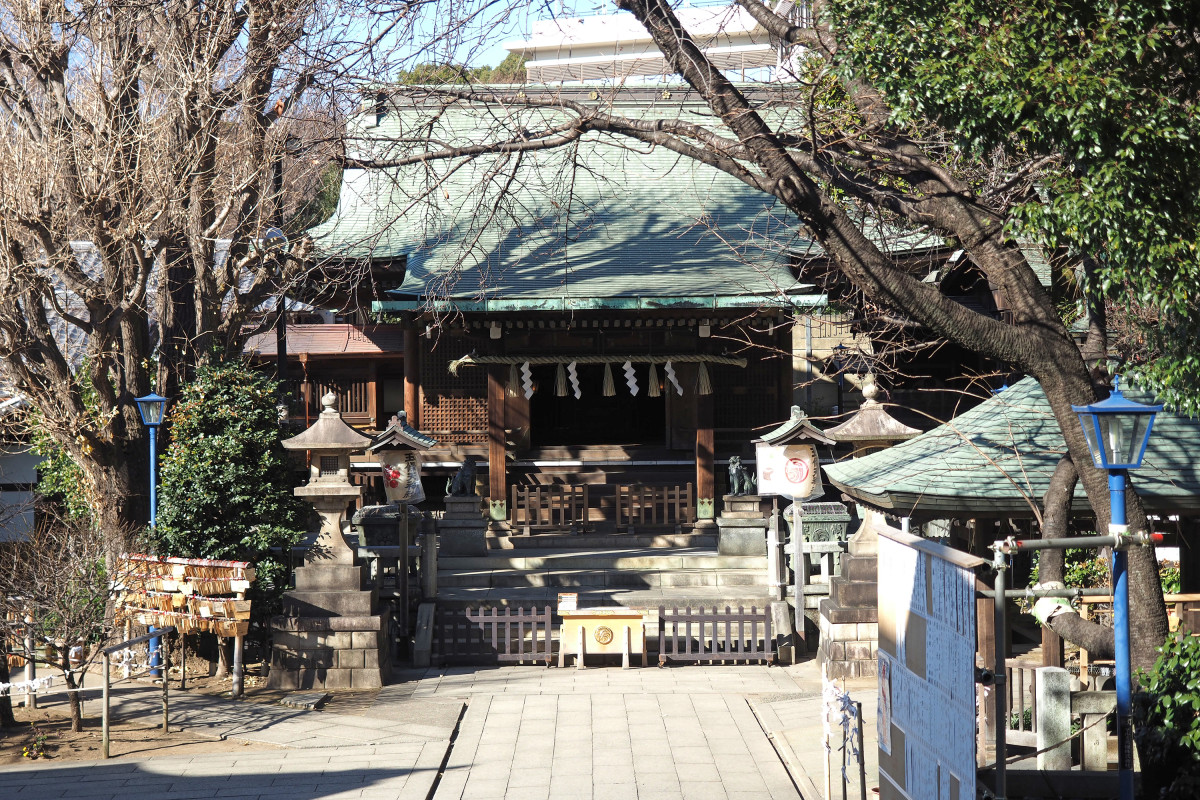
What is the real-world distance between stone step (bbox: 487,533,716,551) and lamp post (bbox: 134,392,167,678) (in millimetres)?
5230

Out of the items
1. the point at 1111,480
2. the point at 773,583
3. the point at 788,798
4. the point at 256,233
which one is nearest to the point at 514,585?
the point at 773,583

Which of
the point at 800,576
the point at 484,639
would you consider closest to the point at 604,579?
the point at 484,639

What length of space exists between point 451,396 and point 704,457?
4.67 m

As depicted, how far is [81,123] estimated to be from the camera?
1126cm

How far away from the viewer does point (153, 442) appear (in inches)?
458

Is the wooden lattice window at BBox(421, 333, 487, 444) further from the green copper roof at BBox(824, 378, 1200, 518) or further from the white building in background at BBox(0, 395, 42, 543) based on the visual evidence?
the green copper roof at BBox(824, 378, 1200, 518)

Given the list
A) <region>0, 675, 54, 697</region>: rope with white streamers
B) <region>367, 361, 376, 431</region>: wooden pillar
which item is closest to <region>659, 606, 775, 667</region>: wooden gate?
<region>0, 675, 54, 697</region>: rope with white streamers

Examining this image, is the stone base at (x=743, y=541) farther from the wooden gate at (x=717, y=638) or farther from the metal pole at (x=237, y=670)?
the metal pole at (x=237, y=670)

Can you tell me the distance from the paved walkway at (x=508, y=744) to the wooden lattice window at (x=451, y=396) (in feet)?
23.0

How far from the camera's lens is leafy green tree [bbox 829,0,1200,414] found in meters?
5.34

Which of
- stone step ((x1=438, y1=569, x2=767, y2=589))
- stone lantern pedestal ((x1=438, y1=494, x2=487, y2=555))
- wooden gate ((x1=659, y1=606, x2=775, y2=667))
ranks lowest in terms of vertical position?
wooden gate ((x1=659, y1=606, x2=775, y2=667))

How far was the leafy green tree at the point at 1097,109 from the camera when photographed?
5.34 m

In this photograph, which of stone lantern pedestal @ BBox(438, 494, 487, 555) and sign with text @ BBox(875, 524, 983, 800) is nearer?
sign with text @ BBox(875, 524, 983, 800)

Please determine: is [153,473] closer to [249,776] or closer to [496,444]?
[249,776]
